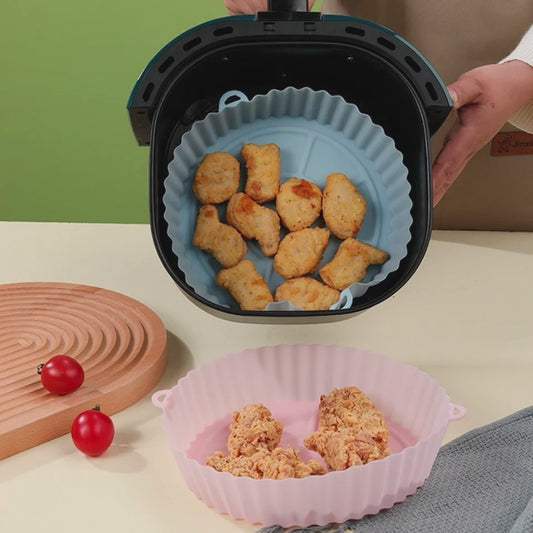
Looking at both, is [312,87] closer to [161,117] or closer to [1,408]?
[161,117]

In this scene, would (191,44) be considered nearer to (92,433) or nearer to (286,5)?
(286,5)

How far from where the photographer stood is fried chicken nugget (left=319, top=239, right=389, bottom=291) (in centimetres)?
92

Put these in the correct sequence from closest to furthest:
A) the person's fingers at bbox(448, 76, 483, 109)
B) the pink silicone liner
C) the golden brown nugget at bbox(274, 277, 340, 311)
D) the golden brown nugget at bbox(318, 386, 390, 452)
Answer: the pink silicone liner < the golden brown nugget at bbox(318, 386, 390, 452) < the golden brown nugget at bbox(274, 277, 340, 311) < the person's fingers at bbox(448, 76, 483, 109)

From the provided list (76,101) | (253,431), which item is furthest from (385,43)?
(76,101)

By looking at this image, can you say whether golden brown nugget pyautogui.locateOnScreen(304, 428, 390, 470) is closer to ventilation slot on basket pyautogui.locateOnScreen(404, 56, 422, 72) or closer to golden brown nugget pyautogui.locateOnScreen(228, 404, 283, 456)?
golden brown nugget pyautogui.locateOnScreen(228, 404, 283, 456)

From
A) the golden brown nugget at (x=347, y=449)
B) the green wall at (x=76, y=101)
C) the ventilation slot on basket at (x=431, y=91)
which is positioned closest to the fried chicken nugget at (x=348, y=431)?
the golden brown nugget at (x=347, y=449)

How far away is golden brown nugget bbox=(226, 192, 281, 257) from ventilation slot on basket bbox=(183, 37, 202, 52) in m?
0.19

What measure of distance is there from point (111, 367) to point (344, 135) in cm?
42

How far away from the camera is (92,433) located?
0.80 meters

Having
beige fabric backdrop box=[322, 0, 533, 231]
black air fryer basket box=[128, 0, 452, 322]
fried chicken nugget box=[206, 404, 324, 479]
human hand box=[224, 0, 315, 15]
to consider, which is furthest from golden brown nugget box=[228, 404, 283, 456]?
beige fabric backdrop box=[322, 0, 533, 231]

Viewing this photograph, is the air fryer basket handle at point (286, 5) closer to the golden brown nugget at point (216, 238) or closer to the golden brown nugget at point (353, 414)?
the golden brown nugget at point (216, 238)

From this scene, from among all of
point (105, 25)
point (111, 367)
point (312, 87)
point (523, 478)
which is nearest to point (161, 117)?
point (312, 87)

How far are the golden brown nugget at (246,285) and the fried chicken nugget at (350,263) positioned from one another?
0.25ft

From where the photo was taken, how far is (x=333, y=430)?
0.81 m
